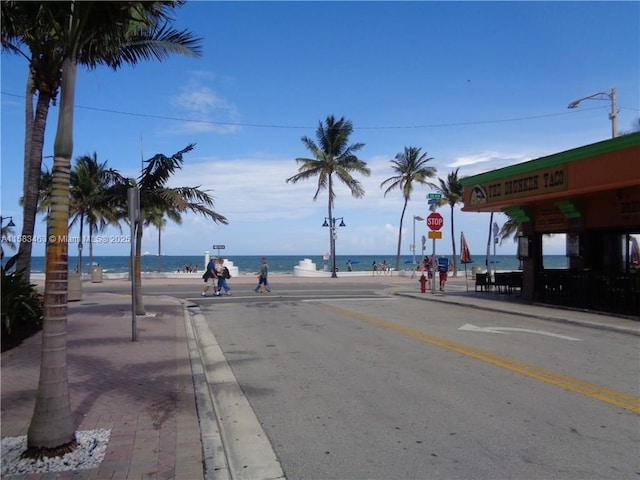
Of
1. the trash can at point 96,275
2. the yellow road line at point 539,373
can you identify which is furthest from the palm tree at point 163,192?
the trash can at point 96,275

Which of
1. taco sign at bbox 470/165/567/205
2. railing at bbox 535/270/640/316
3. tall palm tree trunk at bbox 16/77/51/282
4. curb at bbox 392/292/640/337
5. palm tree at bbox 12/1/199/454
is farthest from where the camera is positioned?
taco sign at bbox 470/165/567/205

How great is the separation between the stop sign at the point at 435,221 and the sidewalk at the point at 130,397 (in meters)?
9.99

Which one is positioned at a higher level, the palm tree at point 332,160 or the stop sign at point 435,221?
the palm tree at point 332,160

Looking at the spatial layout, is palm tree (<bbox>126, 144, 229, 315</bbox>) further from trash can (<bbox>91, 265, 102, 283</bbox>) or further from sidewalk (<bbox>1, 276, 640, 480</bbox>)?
trash can (<bbox>91, 265, 102, 283</bbox>)

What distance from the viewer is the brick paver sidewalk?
448 centimetres

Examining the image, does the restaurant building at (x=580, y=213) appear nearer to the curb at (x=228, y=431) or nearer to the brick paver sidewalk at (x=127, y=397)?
the curb at (x=228, y=431)

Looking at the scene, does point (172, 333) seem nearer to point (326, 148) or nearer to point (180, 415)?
point (180, 415)

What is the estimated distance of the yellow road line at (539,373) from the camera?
6.48 m

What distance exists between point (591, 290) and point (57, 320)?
1498cm

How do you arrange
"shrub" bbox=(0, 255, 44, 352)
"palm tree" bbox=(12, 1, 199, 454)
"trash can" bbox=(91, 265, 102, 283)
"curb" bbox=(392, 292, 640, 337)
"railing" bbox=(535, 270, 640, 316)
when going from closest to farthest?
"palm tree" bbox=(12, 1, 199, 454), "shrub" bbox=(0, 255, 44, 352), "curb" bbox=(392, 292, 640, 337), "railing" bbox=(535, 270, 640, 316), "trash can" bbox=(91, 265, 102, 283)

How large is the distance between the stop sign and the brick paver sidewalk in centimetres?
1332

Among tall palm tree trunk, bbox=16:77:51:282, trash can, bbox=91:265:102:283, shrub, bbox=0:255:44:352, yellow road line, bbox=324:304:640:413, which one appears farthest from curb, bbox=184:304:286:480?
trash can, bbox=91:265:102:283

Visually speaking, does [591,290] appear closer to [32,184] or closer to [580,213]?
[580,213]

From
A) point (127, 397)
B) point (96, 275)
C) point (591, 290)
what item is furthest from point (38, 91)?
point (96, 275)
